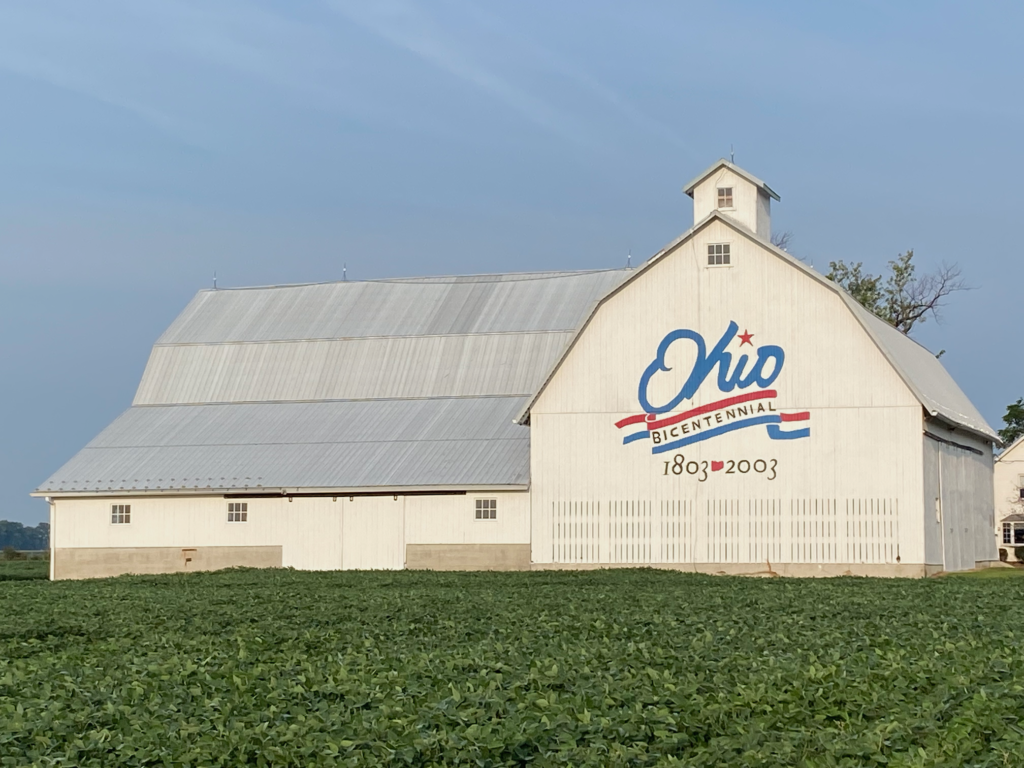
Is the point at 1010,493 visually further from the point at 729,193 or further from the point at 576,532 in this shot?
the point at 576,532

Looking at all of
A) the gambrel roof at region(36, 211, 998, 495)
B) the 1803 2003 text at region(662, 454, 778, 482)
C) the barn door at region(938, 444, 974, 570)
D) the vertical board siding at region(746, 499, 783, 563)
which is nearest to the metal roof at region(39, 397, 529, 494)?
the gambrel roof at region(36, 211, 998, 495)

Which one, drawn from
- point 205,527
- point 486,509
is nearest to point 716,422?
point 486,509

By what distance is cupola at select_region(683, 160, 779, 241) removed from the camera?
43.3 metres

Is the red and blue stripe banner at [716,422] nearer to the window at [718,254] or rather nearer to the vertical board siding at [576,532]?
the vertical board siding at [576,532]

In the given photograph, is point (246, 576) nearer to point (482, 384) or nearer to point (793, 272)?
point (482, 384)

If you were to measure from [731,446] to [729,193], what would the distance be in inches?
335

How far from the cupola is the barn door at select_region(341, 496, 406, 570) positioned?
13039 mm

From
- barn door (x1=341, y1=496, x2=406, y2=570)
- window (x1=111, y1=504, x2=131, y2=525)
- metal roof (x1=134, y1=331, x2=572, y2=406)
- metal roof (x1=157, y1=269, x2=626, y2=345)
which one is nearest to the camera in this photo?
barn door (x1=341, y1=496, x2=406, y2=570)

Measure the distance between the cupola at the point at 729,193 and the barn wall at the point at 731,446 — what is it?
3452mm

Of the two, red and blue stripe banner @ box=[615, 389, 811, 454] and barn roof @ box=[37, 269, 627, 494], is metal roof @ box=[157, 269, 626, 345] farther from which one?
red and blue stripe banner @ box=[615, 389, 811, 454]

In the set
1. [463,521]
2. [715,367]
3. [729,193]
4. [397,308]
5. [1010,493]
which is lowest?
[463,521]

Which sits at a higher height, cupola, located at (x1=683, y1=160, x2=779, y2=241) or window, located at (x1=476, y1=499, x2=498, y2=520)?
cupola, located at (x1=683, y1=160, x2=779, y2=241)

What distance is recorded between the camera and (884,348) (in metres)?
38.5

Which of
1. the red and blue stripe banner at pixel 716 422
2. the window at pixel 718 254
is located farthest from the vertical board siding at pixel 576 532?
the window at pixel 718 254
